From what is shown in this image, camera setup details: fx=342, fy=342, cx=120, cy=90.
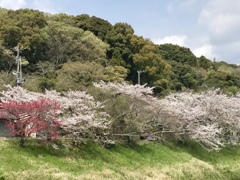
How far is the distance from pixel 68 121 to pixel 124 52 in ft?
110

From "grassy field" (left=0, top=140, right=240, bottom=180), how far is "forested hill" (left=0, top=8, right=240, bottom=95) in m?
10.7

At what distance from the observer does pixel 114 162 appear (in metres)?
22.0

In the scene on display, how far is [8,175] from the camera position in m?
16.2

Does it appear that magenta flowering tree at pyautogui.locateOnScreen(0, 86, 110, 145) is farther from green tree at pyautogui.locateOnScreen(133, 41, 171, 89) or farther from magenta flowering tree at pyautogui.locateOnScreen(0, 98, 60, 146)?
green tree at pyautogui.locateOnScreen(133, 41, 171, 89)

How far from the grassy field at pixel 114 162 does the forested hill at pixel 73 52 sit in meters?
10.7

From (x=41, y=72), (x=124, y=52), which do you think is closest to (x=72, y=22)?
(x=124, y=52)

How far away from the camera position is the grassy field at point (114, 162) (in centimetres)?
1744

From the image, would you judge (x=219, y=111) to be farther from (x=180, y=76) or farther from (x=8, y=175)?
(x=180, y=76)

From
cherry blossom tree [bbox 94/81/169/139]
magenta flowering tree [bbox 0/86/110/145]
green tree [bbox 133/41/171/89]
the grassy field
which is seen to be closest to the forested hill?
green tree [bbox 133/41/171/89]

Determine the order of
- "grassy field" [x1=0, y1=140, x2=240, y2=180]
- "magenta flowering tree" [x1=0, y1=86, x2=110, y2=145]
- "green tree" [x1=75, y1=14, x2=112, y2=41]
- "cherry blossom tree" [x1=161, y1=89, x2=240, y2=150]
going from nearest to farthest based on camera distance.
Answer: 1. "grassy field" [x1=0, y1=140, x2=240, y2=180]
2. "magenta flowering tree" [x1=0, y1=86, x2=110, y2=145]
3. "cherry blossom tree" [x1=161, y1=89, x2=240, y2=150]
4. "green tree" [x1=75, y1=14, x2=112, y2=41]

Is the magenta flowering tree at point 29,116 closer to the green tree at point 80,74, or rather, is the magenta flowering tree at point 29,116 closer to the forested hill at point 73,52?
the forested hill at point 73,52

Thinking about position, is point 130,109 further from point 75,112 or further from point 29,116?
point 29,116

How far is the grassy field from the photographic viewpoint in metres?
17.4

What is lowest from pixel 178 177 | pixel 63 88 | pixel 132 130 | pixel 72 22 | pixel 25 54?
pixel 178 177
